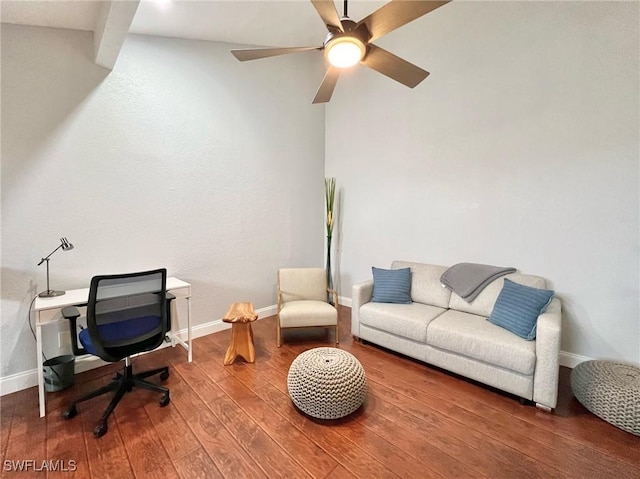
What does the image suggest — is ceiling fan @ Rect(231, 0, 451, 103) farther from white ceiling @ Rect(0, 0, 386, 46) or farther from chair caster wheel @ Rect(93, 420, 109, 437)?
chair caster wheel @ Rect(93, 420, 109, 437)

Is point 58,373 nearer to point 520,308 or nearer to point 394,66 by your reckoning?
point 394,66

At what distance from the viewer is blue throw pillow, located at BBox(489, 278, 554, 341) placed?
2434 millimetres

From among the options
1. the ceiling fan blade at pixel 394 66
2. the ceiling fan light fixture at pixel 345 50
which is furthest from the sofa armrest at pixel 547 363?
the ceiling fan light fixture at pixel 345 50

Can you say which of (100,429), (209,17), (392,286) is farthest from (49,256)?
(392,286)

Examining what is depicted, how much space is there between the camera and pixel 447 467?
1.74 m

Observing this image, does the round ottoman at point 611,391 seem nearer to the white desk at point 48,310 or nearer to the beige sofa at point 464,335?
the beige sofa at point 464,335

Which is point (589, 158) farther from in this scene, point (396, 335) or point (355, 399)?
point (355, 399)

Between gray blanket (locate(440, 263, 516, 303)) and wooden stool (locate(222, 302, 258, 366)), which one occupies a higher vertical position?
gray blanket (locate(440, 263, 516, 303))

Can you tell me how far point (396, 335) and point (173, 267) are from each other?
8.06 ft

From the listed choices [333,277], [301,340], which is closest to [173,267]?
[301,340]

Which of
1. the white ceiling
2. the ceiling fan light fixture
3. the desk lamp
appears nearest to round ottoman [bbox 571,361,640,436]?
the ceiling fan light fixture

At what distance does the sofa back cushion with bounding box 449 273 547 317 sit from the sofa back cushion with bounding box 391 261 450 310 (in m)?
0.19

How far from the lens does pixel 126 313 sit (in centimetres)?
218

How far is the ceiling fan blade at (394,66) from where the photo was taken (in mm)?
1828
